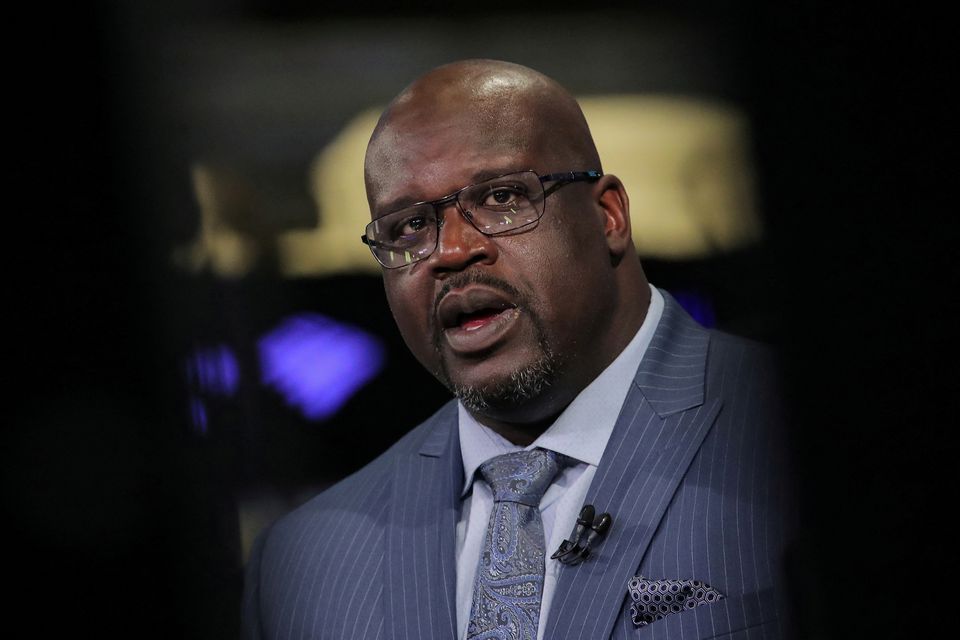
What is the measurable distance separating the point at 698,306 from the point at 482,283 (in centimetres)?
45

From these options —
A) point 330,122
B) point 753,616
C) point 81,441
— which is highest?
point 330,122

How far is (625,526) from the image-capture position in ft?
5.51

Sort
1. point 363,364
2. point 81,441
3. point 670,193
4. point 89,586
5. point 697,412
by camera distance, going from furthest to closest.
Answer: point 363,364 < point 670,193 < point 697,412 < point 81,441 < point 89,586

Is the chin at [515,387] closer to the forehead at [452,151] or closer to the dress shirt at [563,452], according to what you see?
the dress shirt at [563,452]

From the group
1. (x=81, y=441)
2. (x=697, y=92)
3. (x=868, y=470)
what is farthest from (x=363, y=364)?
(x=868, y=470)

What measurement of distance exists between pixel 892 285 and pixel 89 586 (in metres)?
0.78

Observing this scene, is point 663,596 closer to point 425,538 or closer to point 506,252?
point 425,538

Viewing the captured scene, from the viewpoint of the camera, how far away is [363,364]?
2072mm

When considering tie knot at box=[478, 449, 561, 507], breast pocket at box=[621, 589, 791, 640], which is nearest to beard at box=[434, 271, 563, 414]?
tie knot at box=[478, 449, 561, 507]

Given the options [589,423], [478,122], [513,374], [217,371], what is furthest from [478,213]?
[217,371]

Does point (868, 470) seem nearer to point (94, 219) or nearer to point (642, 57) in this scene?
point (94, 219)

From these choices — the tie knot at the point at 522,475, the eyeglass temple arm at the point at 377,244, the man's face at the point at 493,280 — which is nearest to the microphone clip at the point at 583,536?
the tie knot at the point at 522,475

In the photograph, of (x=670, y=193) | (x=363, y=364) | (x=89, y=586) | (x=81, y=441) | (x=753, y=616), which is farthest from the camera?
(x=363, y=364)

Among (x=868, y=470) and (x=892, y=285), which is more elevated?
(x=892, y=285)
